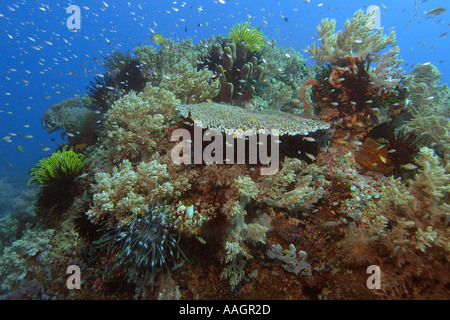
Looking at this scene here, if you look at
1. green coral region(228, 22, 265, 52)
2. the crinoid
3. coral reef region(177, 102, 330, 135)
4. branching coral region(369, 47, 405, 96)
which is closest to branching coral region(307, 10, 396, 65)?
branching coral region(369, 47, 405, 96)

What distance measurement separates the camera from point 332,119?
5.01m

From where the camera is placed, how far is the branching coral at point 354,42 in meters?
5.08

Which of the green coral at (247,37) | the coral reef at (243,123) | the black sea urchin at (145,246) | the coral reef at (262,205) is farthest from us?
the green coral at (247,37)

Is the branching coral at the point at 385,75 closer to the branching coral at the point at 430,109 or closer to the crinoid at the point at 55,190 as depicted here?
the branching coral at the point at 430,109

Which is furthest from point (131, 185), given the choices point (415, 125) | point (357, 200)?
point (415, 125)

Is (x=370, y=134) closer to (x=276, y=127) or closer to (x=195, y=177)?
(x=276, y=127)

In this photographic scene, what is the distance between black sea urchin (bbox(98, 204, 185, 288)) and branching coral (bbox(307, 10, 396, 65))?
18.2 feet

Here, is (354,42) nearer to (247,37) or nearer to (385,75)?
(385,75)

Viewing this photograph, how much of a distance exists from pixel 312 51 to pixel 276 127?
3.12 meters

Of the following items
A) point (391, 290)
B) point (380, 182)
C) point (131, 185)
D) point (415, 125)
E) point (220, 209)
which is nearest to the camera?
point (391, 290)

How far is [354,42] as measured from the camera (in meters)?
5.05

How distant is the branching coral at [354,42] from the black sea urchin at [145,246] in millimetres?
5557

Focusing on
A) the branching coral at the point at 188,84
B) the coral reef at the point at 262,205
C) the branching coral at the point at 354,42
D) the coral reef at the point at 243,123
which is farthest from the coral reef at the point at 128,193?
the branching coral at the point at 354,42

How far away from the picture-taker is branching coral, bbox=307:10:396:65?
5.08 meters
